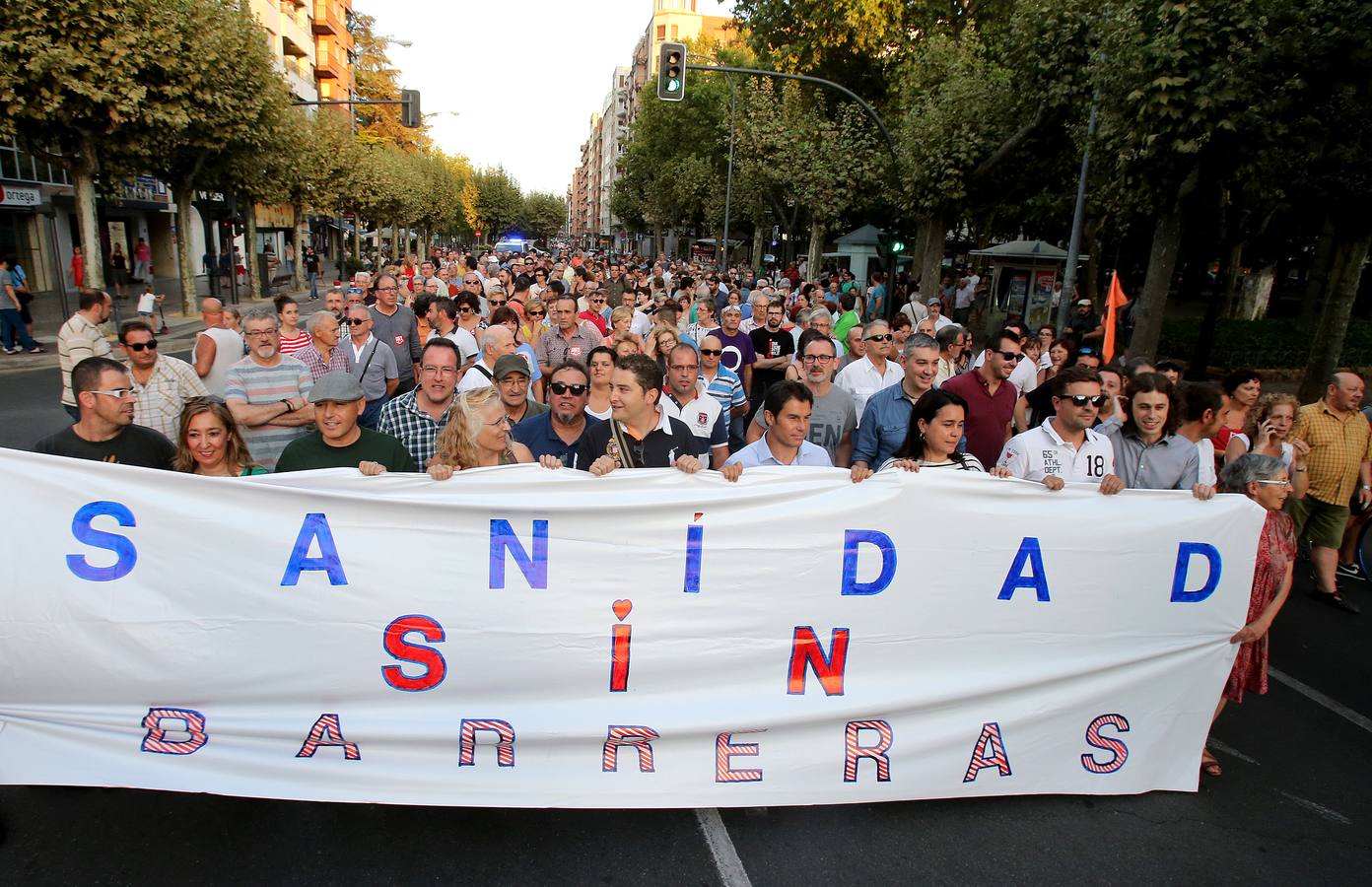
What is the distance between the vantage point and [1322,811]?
13.1 feet

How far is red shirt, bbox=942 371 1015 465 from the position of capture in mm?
5594

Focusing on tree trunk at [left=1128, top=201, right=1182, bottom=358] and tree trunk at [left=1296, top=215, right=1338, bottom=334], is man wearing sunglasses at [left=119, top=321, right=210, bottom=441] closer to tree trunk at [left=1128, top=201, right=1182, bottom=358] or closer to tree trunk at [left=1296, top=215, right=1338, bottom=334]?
tree trunk at [left=1128, top=201, right=1182, bottom=358]

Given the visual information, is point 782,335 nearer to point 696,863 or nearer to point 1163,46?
point 1163,46

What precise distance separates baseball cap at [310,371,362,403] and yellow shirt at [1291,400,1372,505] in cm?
660

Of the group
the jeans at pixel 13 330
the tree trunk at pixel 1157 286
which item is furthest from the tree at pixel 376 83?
the tree trunk at pixel 1157 286

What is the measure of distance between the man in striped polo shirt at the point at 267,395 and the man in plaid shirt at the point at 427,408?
0.64m

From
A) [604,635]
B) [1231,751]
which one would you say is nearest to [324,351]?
[604,635]

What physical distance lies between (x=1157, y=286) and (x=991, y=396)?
29.3 feet

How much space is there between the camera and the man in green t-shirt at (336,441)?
4.14 metres

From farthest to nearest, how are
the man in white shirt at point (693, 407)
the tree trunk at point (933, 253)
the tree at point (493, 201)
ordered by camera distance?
the tree at point (493, 201) → the tree trunk at point (933, 253) → the man in white shirt at point (693, 407)

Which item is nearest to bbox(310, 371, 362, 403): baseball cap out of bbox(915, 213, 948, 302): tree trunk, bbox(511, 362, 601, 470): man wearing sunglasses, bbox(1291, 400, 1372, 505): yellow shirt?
bbox(511, 362, 601, 470): man wearing sunglasses

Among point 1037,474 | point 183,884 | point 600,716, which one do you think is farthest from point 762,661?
point 183,884

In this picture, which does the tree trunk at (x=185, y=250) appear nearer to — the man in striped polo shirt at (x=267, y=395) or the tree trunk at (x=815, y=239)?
the tree trunk at (x=815, y=239)

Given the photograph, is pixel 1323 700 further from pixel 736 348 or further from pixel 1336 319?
pixel 1336 319
